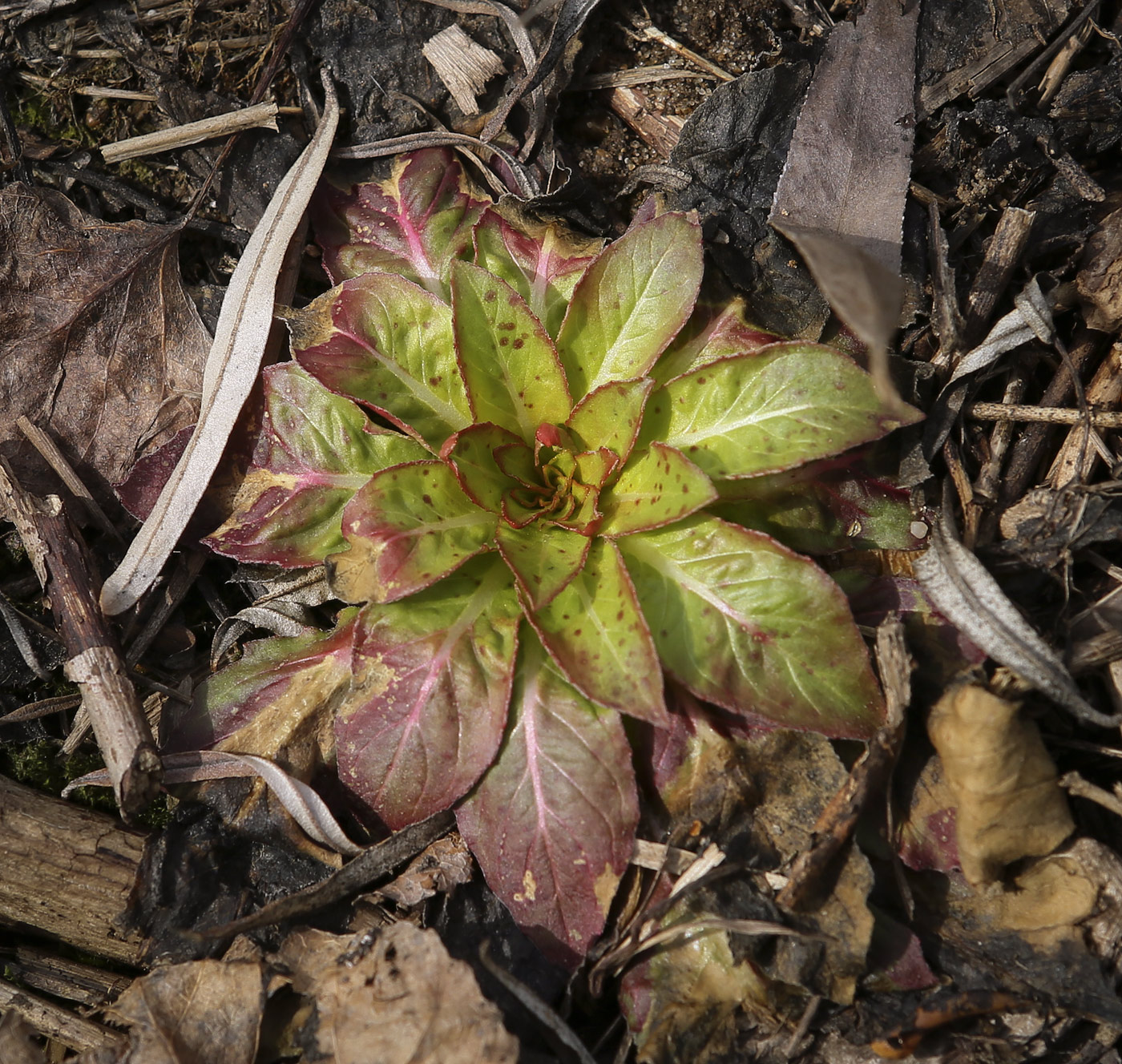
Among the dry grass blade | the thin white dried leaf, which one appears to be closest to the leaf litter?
the thin white dried leaf

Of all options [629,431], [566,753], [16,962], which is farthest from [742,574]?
[16,962]

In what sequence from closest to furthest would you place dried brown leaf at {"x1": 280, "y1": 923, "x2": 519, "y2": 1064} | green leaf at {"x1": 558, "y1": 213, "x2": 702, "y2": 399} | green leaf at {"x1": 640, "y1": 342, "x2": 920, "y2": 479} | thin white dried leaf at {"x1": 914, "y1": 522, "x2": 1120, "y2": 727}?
1. dried brown leaf at {"x1": 280, "y1": 923, "x2": 519, "y2": 1064}
2. thin white dried leaf at {"x1": 914, "y1": 522, "x2": 1120, "y2": 727}
3. green leaf at {"x1": 640, "y1": 342, "x2": 920, "y2": 479}
4. green leaf at {"x1": 558, "y1": 213, "x2": 702, "y2": 399}

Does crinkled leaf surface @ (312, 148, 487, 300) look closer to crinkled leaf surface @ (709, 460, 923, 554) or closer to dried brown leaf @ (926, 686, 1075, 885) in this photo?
crinkled leaf surface @ (709, 460, 923, 554)

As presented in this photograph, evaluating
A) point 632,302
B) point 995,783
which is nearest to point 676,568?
point 632,302

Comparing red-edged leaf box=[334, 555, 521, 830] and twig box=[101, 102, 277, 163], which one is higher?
twig box=[101, 102, 277, 163]

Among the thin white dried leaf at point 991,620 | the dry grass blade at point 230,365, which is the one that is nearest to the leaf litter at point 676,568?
the thin white dried leaf at point 991,620

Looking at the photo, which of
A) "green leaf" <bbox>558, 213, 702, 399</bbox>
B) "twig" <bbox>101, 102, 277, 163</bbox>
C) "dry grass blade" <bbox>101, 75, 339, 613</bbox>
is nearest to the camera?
"green leaf" <bbox>558, 213, 702, 399</bbox>
